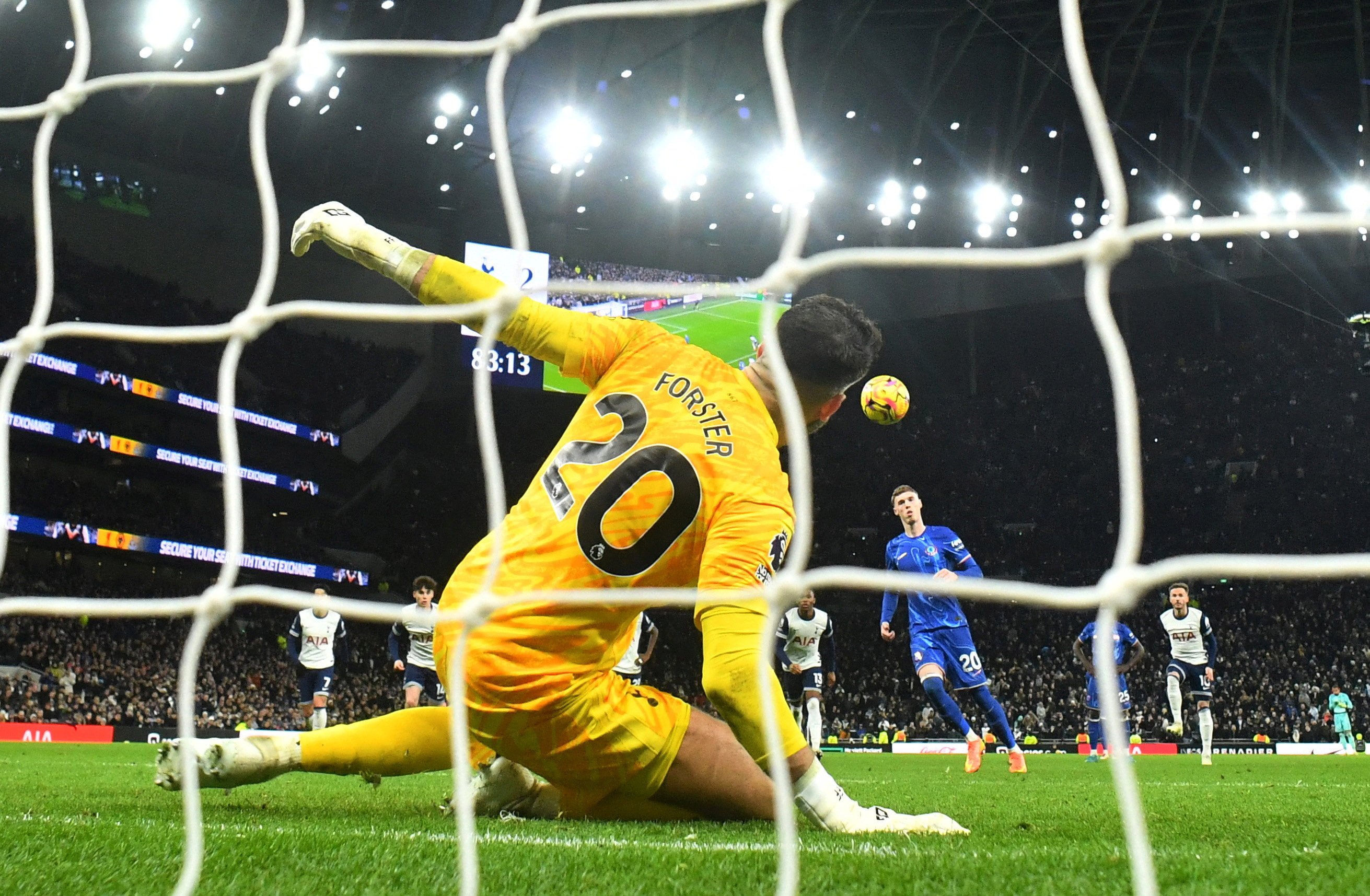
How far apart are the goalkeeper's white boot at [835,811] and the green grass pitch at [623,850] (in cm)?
6

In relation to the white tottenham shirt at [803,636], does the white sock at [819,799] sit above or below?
below

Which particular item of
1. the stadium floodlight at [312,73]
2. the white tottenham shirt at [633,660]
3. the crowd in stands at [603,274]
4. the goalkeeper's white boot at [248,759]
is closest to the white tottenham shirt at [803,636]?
the white tottenham shirt at [633,660]

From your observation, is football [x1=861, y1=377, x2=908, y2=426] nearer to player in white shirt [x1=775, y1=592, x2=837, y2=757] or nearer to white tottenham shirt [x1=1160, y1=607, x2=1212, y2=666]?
player in white shirt [x1=775, y1=592, x2=837, y2=757]

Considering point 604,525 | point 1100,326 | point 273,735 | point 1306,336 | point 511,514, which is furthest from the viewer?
point 1306,336

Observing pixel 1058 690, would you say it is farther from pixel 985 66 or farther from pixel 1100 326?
pixel 1100 326

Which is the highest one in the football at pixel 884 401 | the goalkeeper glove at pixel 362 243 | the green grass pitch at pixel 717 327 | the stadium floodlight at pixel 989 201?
the stadium floodlight at pixel 989 201

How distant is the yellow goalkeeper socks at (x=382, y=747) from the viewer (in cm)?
332

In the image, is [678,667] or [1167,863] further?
[678,667]

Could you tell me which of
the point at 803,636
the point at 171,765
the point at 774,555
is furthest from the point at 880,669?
the point at 774,555

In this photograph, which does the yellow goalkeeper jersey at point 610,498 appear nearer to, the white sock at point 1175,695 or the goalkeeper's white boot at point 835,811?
the goalkeeper's white boot at point 835,811

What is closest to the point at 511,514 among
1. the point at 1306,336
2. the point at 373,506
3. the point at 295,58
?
the point at 295,58

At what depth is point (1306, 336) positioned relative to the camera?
2719 centimetres

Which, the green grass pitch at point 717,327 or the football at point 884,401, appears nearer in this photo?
the football at point 884,401

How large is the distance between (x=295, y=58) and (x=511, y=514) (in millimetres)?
1208
